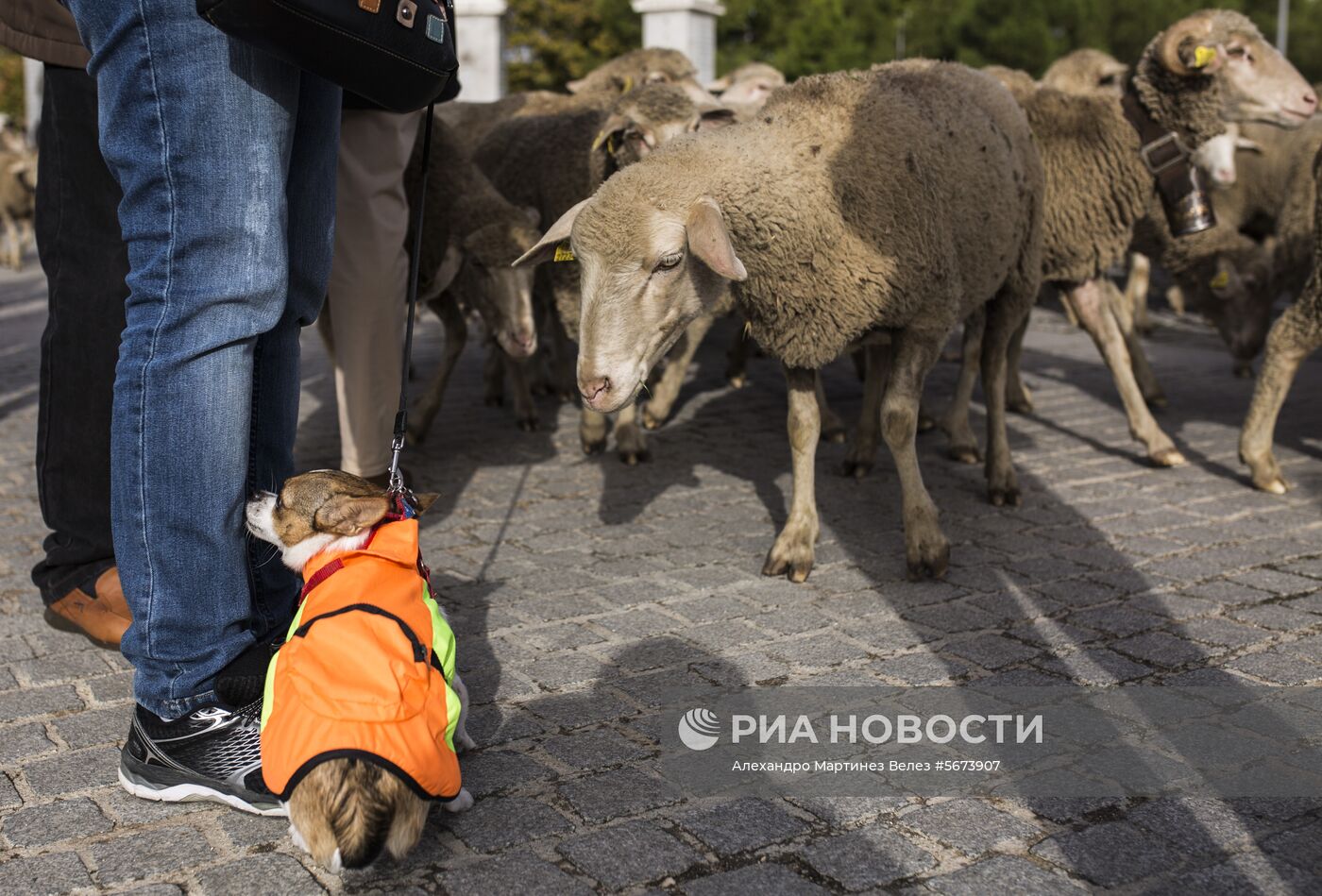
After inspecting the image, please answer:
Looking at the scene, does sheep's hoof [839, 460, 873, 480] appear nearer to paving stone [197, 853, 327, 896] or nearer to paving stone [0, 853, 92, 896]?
paving stone [197, 853, 327, 896]

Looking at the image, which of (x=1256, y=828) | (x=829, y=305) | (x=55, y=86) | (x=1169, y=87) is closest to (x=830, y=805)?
(x=1256, y=828)

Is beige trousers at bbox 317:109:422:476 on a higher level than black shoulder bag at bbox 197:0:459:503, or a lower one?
lower

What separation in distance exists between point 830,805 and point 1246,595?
2.14 meters

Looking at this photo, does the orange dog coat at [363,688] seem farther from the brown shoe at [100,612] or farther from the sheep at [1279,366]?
the sheep at [1279,366]

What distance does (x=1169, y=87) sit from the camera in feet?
21.9

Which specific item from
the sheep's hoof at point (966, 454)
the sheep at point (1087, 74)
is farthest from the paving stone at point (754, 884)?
the sheep at point (1087, 74)

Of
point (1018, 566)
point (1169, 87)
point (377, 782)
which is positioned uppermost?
point (1169, 87)

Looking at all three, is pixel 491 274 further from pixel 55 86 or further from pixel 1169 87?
pixel 1169 87

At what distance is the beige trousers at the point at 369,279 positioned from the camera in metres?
4.59

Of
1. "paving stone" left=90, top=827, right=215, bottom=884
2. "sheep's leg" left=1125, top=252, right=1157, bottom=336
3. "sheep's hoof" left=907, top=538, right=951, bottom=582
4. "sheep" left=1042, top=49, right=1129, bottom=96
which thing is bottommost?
"sheep's leg" left=1125, top=252, right=1157, bottom=336

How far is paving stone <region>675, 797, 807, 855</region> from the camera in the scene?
8.87 feet

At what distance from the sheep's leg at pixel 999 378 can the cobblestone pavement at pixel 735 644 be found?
126 mm

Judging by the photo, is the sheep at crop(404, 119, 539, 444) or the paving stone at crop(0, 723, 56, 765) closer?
the paving stone at crop(0, 723, 56, 765)

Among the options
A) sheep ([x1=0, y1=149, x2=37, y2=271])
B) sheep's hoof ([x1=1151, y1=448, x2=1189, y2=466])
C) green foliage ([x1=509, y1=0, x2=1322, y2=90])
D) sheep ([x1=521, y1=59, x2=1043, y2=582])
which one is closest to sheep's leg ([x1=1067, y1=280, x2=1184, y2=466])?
sheep's hoof ([x1=1151, y1=448, x2=1189, y2=466])
